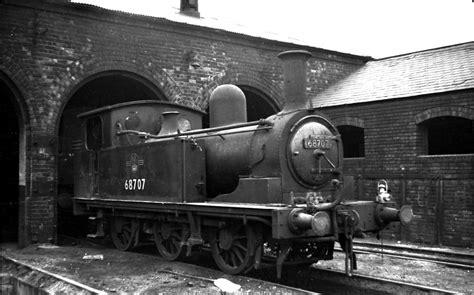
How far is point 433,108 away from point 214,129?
18.4ft

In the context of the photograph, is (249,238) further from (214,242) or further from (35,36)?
(35,36)

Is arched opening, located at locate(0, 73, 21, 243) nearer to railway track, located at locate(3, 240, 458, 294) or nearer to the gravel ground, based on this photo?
the gravel ground

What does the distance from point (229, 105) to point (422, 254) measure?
4.82m

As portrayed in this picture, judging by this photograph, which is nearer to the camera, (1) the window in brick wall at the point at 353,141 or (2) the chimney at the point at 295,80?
(2) the chimney at the point at 295,80

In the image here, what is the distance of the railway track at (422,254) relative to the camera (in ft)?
28.4

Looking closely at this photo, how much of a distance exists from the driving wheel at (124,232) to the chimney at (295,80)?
403 centimetres

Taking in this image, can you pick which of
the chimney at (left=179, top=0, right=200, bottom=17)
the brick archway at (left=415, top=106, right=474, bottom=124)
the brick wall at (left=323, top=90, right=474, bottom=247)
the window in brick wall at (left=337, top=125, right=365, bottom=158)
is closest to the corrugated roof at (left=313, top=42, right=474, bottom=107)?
the brick wall at (left=323, top=90, right=474, bottom=247)

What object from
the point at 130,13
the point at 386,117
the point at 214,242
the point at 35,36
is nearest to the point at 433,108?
the point at 386,117

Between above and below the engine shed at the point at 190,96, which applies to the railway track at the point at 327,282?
below

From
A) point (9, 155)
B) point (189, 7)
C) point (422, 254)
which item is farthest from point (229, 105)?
point (9, 155)

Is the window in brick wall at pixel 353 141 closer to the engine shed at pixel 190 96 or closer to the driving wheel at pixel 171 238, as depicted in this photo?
the engine shed at pixel 190 96

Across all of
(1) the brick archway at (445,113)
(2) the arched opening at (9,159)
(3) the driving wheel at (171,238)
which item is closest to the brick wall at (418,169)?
(1) the brick archway at (445,113)

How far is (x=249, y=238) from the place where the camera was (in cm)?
680

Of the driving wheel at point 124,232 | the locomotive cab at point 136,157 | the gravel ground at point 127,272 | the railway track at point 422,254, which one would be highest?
the locomotive cab at point 136,157
